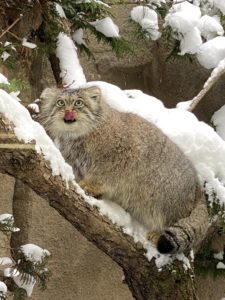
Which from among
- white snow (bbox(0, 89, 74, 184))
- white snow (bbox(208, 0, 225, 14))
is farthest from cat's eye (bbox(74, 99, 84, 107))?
white snow (bbox(208, 0, 225, 14))

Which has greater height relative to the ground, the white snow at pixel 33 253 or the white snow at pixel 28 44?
the white snow at pixel 28 44

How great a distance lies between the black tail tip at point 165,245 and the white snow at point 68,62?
1615mm

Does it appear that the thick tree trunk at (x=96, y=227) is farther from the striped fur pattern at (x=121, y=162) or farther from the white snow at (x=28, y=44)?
the white snow at (x=28, y=44)

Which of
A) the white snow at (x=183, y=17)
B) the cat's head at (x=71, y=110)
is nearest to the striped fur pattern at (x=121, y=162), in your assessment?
the cat's head at (x=71, y=110)

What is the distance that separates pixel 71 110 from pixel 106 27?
4.97ft

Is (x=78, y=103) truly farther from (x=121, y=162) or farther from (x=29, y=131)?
(x=29, y=131)

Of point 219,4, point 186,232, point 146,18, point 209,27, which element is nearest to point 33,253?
point 186,232

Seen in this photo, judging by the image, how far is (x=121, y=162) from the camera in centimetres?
390

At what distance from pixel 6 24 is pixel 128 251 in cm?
189

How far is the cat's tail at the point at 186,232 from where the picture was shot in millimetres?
3494

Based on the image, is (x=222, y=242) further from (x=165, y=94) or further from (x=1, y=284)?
(x=1, y=284)

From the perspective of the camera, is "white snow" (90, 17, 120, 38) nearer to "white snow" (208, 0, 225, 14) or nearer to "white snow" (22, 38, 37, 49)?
"white snow" (22, 38, 37, 49)

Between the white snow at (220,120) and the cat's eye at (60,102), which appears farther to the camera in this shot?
the white snow at (220,120)

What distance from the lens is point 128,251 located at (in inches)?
146
